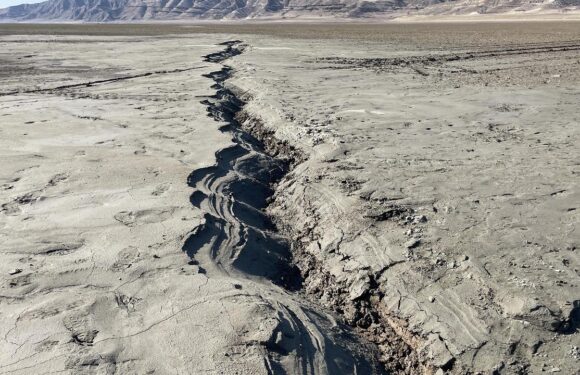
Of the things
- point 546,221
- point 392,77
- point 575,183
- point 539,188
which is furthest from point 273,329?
point 392,77

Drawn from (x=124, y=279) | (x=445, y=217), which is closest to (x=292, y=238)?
(x=445, y=217)

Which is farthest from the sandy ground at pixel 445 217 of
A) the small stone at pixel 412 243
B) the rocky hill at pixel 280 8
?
the rocky hill at pixel 280 8

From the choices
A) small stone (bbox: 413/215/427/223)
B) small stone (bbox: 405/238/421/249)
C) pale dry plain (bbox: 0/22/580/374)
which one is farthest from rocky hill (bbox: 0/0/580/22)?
small stone (bbox: 405/238/421/249)

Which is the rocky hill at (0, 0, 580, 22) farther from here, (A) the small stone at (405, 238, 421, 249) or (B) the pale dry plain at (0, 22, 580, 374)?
(A) the small stone at (405, 238, 421, 249)

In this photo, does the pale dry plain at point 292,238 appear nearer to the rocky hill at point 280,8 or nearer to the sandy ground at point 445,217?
the sandy ground at point 445,217

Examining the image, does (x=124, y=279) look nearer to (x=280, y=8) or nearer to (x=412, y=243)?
(x=412, y=243)

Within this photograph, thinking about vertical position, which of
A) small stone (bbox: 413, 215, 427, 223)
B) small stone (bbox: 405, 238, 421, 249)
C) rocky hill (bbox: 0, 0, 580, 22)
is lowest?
small stone (bbox: 405, 238, 421, 249)
